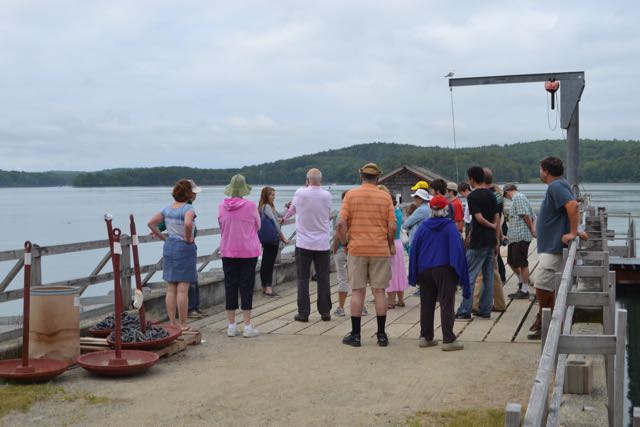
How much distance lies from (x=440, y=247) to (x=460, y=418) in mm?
2432

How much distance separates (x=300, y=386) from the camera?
593 cm

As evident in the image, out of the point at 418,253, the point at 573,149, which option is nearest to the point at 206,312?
the point at 418,253

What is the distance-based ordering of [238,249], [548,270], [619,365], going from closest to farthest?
[619,365] → [548,270] → [238,249]

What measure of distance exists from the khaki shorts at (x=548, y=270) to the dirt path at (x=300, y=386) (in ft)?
2.07

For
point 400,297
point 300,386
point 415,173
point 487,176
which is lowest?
point 300,386

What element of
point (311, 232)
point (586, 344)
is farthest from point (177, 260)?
point (586, 344)

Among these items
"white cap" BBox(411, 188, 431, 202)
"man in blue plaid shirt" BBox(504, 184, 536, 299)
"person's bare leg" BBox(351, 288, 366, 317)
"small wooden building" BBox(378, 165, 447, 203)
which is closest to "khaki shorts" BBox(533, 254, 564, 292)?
"person's bare leg" BBox(351, 288, 366, 317)

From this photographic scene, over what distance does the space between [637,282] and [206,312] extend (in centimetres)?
1319

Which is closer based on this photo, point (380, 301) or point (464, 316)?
point (380, 301)

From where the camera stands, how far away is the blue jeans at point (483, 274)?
8.37m

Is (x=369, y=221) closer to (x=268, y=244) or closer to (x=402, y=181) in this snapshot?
(x=268, y=244)

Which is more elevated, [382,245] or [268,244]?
[382,245]

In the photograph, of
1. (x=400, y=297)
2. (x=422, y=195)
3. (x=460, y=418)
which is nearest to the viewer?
(x=460, y=418)

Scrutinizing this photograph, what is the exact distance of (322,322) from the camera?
28.7 feet
